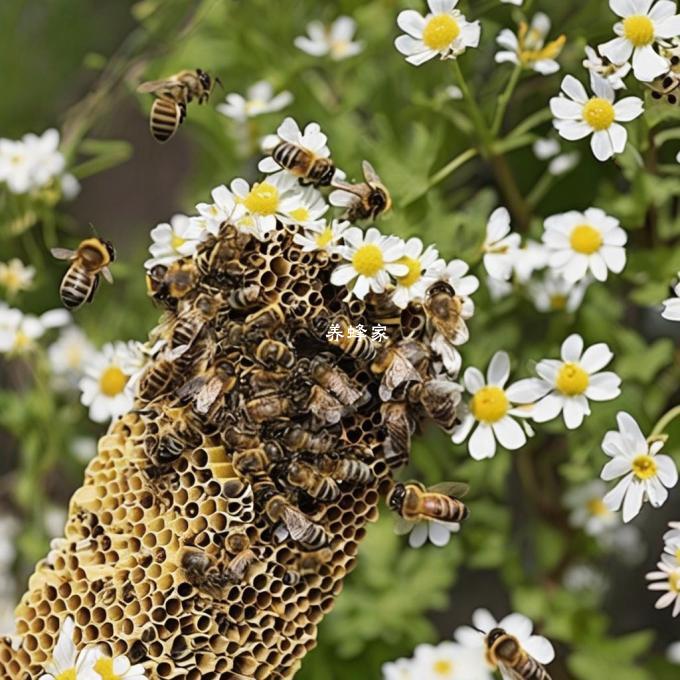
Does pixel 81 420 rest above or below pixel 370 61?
below

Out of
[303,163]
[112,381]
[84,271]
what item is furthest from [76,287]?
[303,163]

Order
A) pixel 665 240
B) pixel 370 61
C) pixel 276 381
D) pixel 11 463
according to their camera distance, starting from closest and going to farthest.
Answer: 1. pixel 276 381
2. pixel 665 240
3. pixel 370 61
4. pixel 11 463

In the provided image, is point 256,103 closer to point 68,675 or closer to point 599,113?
point 599,113

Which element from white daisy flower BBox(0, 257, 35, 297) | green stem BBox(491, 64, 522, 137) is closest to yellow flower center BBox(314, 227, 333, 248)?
green stem BBox(491, 64, 522, 137)

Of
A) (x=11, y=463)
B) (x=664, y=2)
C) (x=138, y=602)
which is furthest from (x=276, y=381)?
(x=11, y=463)

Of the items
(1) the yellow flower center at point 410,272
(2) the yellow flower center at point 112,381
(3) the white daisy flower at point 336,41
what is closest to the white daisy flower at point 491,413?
(1) the yellow flower center at point 410,272

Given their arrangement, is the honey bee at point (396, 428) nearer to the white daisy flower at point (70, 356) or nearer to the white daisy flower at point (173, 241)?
the white daisy flower at point (173, 241)

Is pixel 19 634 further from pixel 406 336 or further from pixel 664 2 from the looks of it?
pixel 664 2
